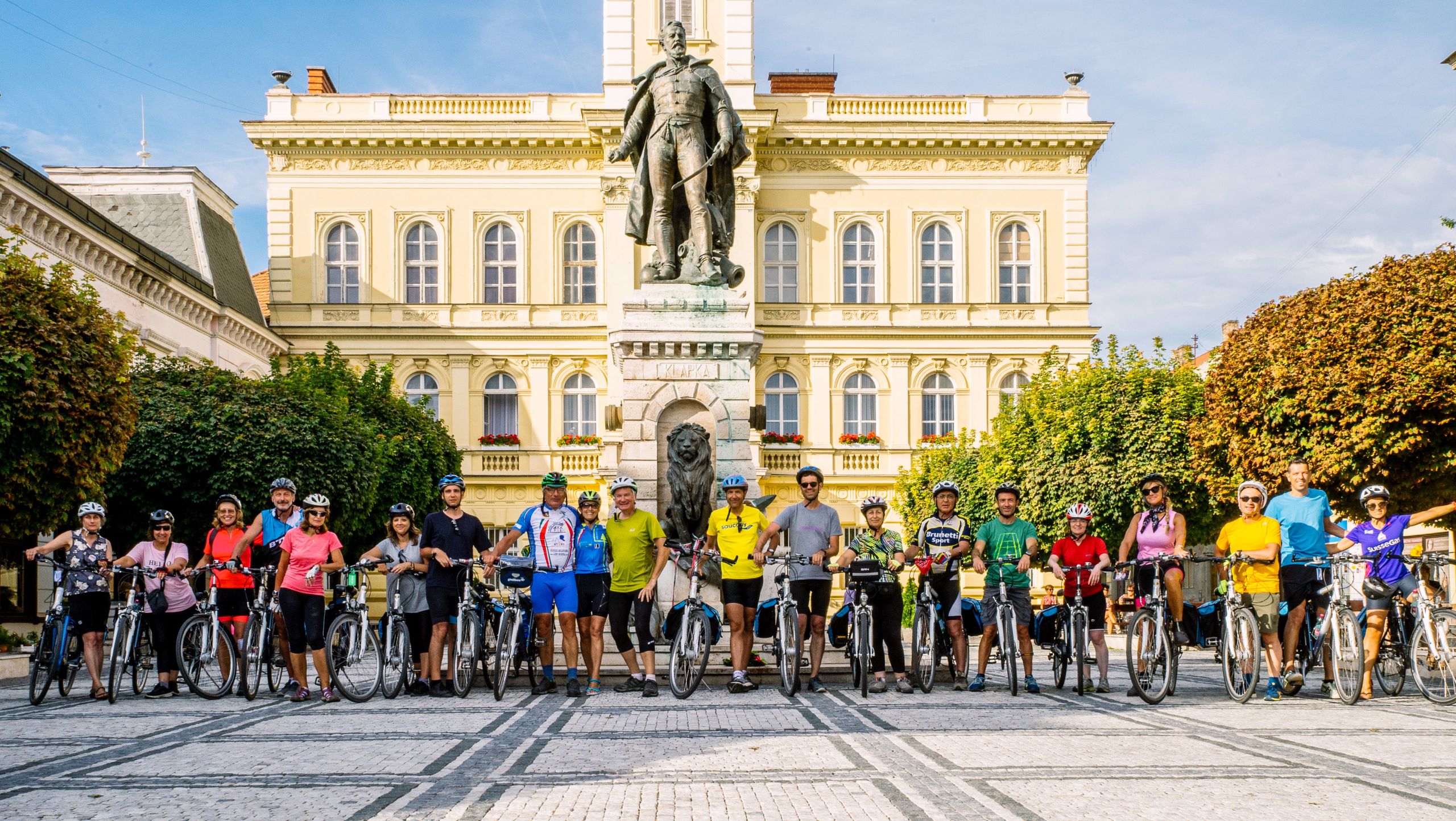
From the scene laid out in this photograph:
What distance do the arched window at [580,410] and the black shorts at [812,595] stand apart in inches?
1349

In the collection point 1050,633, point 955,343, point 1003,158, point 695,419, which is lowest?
point 1050,633

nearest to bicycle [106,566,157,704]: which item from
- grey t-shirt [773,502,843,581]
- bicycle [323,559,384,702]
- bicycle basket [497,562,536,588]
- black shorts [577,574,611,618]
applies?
bicycle [323,559,384,702]

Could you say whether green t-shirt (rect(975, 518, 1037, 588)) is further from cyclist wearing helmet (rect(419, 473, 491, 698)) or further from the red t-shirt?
cyclist wearing helmet (rect(419, 473, 491, 698))

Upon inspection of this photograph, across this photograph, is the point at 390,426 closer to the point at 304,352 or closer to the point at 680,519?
the point at 304,352

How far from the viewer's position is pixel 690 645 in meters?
11.6

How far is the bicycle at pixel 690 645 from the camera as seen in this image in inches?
456

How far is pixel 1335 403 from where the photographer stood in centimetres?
1948

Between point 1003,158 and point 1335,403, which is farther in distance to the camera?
point 1003,158

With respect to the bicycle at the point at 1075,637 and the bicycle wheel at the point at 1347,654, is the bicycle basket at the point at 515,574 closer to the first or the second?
the bicycle at the point at 1075,637

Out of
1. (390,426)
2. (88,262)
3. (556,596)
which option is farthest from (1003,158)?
(556,596)

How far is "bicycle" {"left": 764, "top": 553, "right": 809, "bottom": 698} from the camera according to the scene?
460 inches

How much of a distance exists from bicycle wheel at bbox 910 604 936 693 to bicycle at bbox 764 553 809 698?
106 cm

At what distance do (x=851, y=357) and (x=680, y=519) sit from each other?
32952mm

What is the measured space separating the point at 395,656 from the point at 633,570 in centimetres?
207
